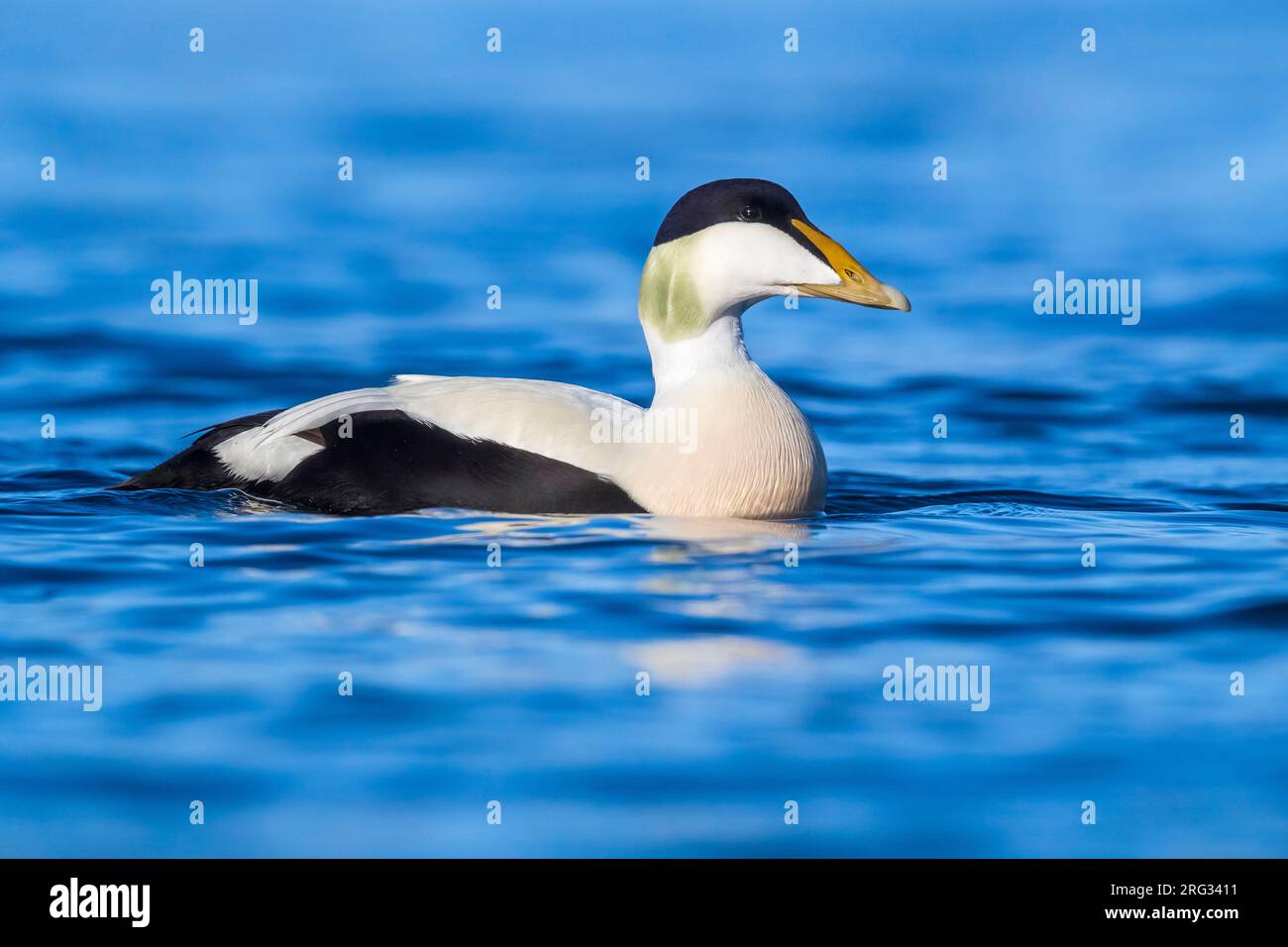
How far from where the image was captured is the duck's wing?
6.64 meters

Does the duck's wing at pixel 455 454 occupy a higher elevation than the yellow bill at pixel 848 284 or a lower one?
lower

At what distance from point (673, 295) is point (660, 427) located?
483 millimetres

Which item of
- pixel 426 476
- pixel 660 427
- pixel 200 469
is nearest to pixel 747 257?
pixel 660 427

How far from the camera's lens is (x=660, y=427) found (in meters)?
6.79

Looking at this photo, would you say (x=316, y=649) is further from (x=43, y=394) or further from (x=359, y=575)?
(x=43, y=394)

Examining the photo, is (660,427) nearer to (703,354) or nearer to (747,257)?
(703,354)

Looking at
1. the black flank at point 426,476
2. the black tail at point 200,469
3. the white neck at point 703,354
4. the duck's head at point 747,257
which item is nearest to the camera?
the black flank at point 426,476

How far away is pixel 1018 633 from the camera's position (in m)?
5.57

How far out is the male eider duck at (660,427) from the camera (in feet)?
21.9

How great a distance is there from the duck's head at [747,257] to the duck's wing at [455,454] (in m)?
0.51

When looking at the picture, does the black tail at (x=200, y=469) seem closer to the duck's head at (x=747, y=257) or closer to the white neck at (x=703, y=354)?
the white neck at (x=703, y=354)

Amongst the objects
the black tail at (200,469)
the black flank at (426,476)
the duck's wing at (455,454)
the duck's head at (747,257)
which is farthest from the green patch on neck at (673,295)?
the black tail at (200,469)

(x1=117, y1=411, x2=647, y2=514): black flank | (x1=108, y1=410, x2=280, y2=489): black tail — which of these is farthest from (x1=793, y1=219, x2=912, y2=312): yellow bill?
(x1=108, y1=410, x2=280, y2=489): black tail

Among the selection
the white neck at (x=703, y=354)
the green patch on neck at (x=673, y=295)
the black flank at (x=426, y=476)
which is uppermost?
the green patch on neck at (x=673, y=295)
